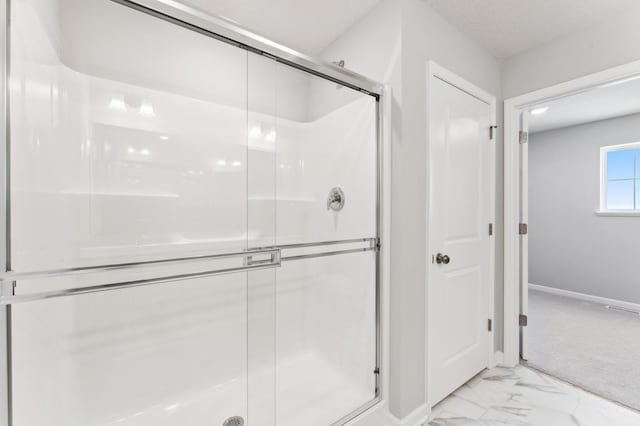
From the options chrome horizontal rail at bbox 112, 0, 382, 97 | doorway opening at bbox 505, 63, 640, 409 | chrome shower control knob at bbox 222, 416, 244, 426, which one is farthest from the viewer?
doorway opening at bbox 505, 63, 640, 409

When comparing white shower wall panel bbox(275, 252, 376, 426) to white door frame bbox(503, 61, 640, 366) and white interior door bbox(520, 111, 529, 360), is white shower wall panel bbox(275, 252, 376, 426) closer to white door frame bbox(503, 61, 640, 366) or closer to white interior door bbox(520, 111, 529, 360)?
white door frame bbox(503, 61, 640, 366)

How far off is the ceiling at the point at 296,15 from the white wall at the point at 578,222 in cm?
395

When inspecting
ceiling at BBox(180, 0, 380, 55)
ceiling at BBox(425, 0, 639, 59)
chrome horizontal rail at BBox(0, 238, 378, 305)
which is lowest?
chrome horizontal rail at BBox(0, 238, 378, 305)

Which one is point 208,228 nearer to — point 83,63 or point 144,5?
point 83,63

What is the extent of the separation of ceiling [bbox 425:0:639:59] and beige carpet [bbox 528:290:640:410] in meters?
2.45

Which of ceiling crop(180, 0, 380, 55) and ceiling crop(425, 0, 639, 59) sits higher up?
ceiling crop(180, 0, 380, 55)

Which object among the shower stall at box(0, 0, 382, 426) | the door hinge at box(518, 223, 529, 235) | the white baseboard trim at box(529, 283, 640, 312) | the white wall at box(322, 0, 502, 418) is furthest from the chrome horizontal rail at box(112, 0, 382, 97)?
the white baseboard trim at box(529, 283, 640, 312)

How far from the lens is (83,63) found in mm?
1408

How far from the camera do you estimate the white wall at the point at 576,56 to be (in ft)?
5.61

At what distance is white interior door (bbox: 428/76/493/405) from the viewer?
1.75 meters

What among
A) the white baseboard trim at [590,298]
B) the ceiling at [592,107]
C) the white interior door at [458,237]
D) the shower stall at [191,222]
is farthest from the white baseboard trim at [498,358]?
the white baseboard trim at [590,298]

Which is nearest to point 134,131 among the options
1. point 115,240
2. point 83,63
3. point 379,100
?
point 83,63

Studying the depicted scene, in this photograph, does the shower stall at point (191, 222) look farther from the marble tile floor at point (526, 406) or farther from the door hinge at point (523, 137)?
the door hinge at point (523, 137)

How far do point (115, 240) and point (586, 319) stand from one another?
4.52 m
